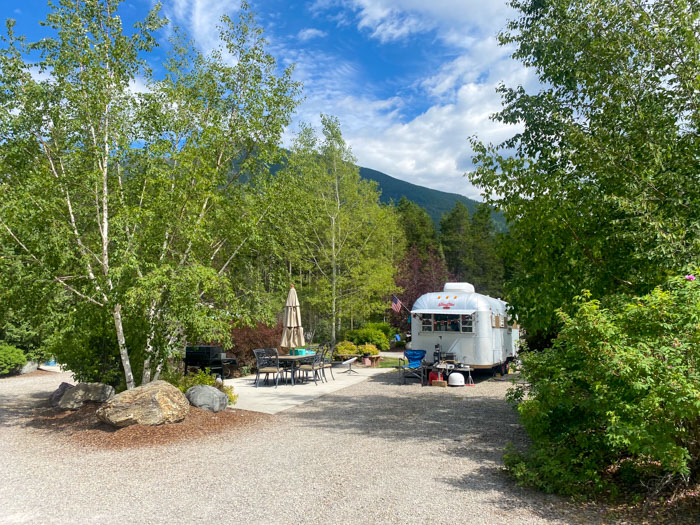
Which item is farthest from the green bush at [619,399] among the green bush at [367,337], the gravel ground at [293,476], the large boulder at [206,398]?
the green bush at [367,337]

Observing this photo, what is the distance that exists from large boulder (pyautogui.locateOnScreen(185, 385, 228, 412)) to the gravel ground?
0.97 metres

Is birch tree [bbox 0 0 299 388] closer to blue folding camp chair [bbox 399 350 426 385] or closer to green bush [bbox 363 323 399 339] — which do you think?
blue folding camp chair [bbox 399 350 426 385]

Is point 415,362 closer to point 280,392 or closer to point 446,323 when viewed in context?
point 446,323

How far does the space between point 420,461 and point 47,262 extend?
256 inches

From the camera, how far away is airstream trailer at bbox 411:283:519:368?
13430mm

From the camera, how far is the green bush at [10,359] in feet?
51.2

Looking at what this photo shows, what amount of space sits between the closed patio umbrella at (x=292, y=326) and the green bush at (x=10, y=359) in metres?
8.71

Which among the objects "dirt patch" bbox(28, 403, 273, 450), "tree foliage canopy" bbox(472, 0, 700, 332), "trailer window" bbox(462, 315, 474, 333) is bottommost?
"dirt patch" bbox(28, 403, 273, 450)

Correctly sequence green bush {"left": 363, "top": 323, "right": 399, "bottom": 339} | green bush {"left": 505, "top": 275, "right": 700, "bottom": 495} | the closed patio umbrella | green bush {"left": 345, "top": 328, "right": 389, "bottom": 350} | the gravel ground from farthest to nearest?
1. green bush {"left": 363, "top": 323, "right": 399, "bottom": 339}
2. green bush {"left": 345, "top": 328, "right": 389, "bottom": 350}
3. the closed patio umbrella
4. the gravel ground
5. green bush {"left": 505, "top": 275, "right": 700, "bottom": 495}

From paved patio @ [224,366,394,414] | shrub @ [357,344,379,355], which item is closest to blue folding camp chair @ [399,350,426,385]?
paved patio @ [224,366,394,414]

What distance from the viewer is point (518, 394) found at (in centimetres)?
582

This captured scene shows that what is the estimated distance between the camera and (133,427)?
7371 mm

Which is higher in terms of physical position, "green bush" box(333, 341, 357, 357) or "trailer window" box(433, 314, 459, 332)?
"trailer window" box(433, 314, 459, 332)

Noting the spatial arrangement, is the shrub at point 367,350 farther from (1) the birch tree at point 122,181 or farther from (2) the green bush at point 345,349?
(1) the birch tree at point 122,181
